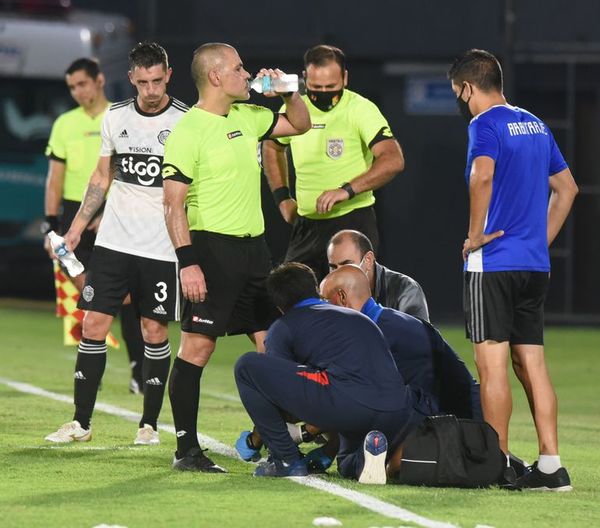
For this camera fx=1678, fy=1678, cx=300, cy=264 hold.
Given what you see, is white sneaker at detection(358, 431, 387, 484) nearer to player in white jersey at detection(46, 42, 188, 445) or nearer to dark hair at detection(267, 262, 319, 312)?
dark hair at detection(267, 262, 319, 312)

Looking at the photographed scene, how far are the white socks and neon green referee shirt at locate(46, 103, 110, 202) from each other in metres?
5.67

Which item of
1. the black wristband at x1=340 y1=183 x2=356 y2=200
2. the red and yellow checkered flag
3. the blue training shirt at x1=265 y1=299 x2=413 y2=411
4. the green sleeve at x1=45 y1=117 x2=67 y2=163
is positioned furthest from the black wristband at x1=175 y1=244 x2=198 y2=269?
the red and yellow checkered flag

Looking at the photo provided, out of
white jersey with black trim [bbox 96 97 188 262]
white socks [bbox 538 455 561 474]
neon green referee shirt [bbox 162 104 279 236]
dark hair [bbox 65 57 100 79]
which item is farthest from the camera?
dark hair [bbox 65 57 100 79]

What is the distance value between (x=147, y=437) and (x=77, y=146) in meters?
3.87

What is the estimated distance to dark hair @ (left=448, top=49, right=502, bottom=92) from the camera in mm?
8328

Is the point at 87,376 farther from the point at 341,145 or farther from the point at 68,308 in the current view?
the point at 68,308

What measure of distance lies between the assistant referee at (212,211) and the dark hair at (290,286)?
35 centimetres

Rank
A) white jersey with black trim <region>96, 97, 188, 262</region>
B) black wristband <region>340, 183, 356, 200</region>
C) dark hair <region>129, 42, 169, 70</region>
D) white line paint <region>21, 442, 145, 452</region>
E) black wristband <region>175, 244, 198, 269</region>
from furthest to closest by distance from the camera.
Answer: black wristband <region>340, 183, 356, 200</region> → white jersey with black trim <region>96, 97, 188, 262</region> → dark hair <region>129, 42, 169, 70</region> → white line paint <region>21, 442, 145, 452</region> → black wristband <region>175, 244, 198, 269</region>

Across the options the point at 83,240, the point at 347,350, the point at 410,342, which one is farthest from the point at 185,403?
the point at 83,240

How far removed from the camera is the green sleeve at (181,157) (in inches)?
328

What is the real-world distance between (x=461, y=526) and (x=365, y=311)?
1.80m

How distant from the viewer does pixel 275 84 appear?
8.43m

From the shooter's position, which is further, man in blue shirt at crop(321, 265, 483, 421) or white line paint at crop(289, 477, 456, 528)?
man in blue shirt at crop(321, 265, 483, 421)

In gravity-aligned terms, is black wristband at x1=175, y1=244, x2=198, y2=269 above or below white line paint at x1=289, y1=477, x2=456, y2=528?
above
